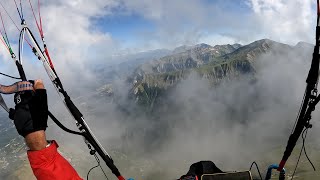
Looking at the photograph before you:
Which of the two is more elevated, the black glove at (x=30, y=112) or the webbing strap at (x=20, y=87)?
the webbing strap at (x=20, y=87)

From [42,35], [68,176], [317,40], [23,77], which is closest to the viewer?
[317,40]

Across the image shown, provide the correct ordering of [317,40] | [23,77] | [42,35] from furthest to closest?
[42,35] < [23,77] < [317,40]

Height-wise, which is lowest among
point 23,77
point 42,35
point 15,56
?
point 23,77

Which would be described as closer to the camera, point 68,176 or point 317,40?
point 317,40

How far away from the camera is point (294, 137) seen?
7648mm

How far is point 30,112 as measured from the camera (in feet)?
22.7

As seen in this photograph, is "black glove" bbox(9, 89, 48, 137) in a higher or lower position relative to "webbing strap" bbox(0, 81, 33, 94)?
lower

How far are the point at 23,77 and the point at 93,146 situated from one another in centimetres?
259

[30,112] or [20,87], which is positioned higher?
[20,87]

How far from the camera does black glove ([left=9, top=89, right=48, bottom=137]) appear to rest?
6.82 m

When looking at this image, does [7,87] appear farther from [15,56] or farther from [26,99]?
[15,56]

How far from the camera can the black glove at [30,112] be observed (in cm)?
682

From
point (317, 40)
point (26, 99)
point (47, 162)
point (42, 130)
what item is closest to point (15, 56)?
point (26, 99)

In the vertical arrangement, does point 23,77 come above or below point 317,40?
below
